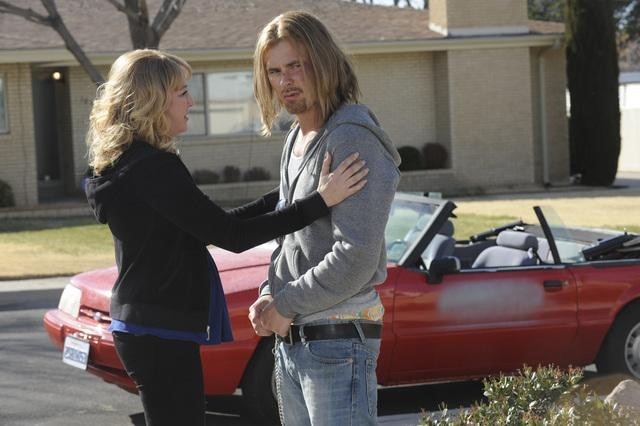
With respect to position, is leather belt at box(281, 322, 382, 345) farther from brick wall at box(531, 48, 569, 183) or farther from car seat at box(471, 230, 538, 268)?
brick wall at box(531, 48, 569, 183)

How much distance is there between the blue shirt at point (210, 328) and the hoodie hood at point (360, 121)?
630 millimetres

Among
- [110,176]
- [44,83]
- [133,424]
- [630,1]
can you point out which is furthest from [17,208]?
[630,1]

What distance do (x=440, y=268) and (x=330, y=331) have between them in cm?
386

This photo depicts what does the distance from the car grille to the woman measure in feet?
10.7

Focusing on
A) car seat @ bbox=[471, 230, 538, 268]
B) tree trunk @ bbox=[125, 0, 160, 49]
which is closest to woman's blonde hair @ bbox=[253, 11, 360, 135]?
car seat @ bbox=[471, 230, 538, 268]

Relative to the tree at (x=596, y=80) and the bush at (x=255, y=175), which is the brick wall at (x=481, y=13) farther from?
the bush at (x=255, y=175)

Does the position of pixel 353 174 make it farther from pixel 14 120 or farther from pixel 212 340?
pixel 14 120

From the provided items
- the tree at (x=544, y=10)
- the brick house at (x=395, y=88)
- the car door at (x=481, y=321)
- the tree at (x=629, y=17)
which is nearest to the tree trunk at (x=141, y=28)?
the brick house at (x=395, y=88)

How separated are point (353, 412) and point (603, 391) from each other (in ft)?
14.0

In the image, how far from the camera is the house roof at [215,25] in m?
24.5

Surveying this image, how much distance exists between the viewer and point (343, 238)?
10.7ft

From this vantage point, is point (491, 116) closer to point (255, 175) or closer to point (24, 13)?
point (255, 175)

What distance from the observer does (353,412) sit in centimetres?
332

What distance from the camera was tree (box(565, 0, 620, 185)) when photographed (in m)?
26.5
